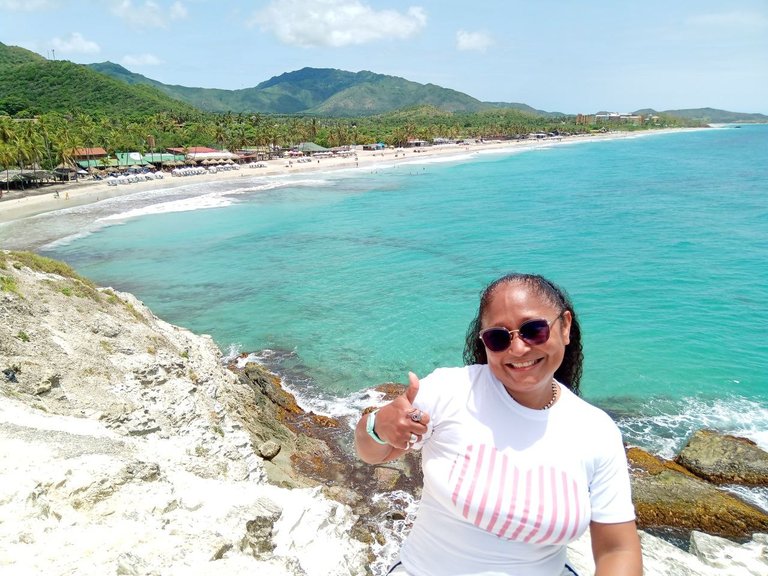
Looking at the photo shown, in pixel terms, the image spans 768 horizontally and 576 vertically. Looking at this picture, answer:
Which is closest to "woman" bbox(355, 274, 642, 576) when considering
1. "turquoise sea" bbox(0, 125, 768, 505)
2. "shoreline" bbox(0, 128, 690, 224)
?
"turquoise sea" bbox(0, 125, 768, 505)

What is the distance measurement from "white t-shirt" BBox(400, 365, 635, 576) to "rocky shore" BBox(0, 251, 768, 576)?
10.5 ft

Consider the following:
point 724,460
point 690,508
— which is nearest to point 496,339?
point 690,508

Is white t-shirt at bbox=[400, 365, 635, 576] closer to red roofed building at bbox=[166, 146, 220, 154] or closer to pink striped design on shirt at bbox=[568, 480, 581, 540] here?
pink striped design on shirt at bbox=[568, 480, 581, 540]

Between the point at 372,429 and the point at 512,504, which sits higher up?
the point at 372,429

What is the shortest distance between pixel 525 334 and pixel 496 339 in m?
0.14

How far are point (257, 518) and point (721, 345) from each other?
16.8m

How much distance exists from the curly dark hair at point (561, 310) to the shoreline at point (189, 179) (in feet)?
158

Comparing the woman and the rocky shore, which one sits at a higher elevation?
the woman

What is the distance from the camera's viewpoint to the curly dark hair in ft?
8.23

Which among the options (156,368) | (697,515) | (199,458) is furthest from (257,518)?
(697,515)

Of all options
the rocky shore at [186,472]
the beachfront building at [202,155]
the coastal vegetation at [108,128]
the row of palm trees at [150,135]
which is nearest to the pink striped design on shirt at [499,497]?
Result: the rocky shore at [186,472]

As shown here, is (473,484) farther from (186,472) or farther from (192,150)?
(192,150)

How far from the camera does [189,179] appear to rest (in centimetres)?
6719

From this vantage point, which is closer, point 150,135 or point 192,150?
point 150,135
